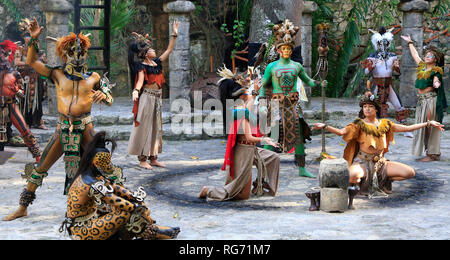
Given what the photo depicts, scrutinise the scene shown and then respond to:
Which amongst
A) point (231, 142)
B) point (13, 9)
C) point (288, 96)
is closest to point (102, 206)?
point (231, 142)

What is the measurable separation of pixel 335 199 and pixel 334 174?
245 millimetres

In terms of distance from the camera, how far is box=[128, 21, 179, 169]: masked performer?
885 cm

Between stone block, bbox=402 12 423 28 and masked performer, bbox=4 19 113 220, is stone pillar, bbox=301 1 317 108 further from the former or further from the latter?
masked performer, bbox=4 19 113 220

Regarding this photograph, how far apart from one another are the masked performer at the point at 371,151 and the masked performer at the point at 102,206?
2698 mm

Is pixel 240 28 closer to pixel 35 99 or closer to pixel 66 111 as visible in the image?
pixel 35 99

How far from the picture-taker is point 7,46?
30.0 feet

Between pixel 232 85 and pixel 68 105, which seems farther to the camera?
pixel 232 85

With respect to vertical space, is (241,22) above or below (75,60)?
above

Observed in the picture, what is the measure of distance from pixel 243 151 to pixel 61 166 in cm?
326

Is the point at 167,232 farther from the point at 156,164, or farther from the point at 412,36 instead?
the point at 412,36

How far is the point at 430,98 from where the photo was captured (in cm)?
938

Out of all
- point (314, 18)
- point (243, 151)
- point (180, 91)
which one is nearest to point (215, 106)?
point (180, 91)

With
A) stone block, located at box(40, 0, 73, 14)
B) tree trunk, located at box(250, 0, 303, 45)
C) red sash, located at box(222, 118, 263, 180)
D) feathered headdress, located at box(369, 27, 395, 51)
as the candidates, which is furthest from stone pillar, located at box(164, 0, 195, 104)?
red sash, located at box(222, 118, 263, 180)

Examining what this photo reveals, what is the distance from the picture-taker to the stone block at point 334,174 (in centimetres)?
645
